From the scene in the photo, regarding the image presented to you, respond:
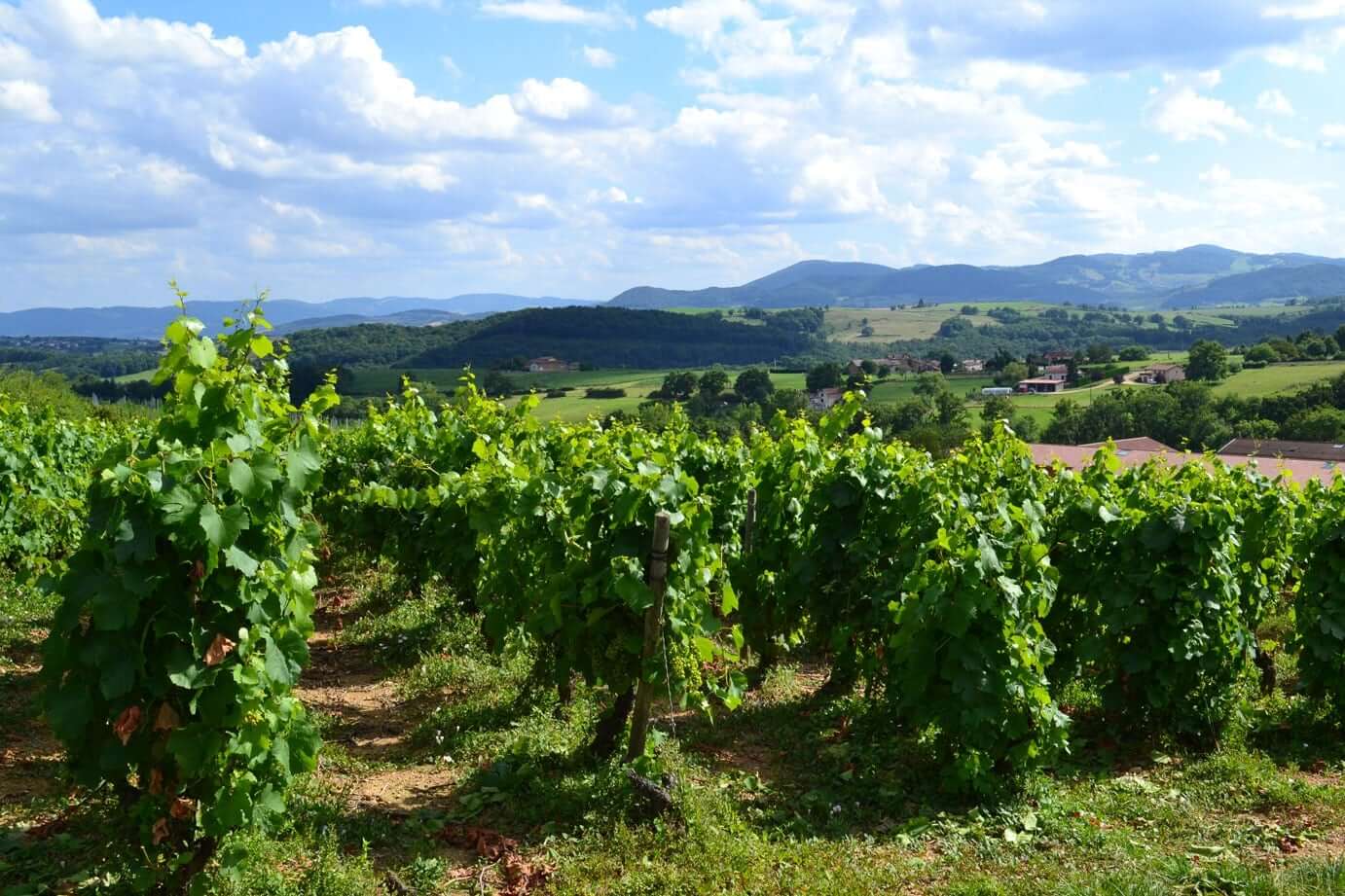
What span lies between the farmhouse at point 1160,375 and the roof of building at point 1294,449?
27641mm

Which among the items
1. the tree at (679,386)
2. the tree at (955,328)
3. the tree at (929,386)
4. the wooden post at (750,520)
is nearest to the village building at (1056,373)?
the tree at (929,386)

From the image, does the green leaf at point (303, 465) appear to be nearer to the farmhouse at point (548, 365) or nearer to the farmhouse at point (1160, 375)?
the farmhouse at point (1160, 375)

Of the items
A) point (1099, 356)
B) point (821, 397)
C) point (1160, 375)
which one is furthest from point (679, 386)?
point (1099, 356)

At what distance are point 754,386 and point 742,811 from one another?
233 feet

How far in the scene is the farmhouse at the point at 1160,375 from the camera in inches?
3250

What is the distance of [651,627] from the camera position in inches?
215

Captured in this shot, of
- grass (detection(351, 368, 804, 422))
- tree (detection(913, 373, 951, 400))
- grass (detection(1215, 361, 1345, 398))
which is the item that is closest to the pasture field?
grass (detection(351, 368, 804, 422))

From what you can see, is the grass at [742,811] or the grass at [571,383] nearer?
the grass at [742,811]

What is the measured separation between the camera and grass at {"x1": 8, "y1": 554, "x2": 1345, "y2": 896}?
15.0 feet

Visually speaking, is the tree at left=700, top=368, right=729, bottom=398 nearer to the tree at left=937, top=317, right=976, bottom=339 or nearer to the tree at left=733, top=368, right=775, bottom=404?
the tree at left=733, top=368, right=775, bottom=404

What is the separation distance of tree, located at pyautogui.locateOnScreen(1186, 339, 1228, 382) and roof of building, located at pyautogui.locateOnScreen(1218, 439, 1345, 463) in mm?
25036

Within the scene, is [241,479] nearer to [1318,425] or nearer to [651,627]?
[651,627]

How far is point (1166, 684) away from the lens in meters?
6.68

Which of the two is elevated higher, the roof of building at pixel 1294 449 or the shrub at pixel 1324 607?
the shrub at pixel 1324 607
